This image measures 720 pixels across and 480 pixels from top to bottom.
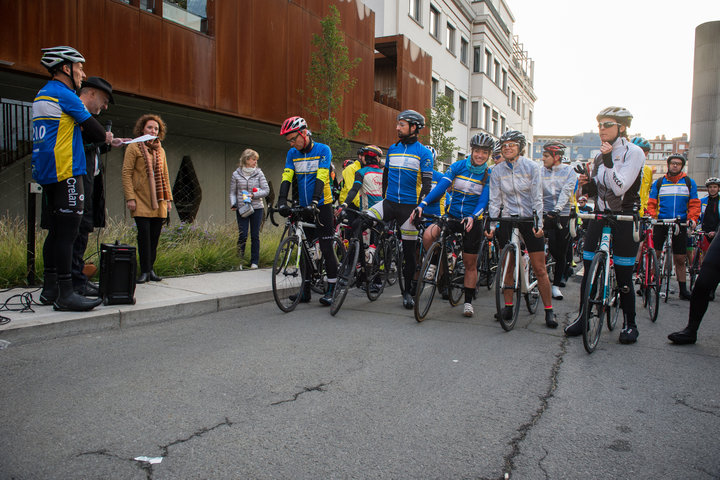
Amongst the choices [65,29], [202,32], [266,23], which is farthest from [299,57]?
[65,29]

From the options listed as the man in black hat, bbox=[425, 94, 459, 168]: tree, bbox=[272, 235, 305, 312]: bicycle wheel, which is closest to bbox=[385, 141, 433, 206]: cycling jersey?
bbox=[272, 235, 305, 312]: bicycle wheel

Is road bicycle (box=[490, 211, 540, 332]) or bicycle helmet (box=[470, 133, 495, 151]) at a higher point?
bicycle helmet (box=[470, 133, 495, 151])

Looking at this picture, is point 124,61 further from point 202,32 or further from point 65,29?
point 202,32

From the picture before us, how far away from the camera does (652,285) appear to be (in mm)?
6547

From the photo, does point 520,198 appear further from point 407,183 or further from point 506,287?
point 407,183

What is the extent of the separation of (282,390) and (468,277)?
3.28 meters

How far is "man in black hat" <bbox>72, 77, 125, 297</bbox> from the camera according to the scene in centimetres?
548

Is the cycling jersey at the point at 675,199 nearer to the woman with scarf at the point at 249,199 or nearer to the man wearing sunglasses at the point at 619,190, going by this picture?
the man wearing sunglasses at the point at 619,190

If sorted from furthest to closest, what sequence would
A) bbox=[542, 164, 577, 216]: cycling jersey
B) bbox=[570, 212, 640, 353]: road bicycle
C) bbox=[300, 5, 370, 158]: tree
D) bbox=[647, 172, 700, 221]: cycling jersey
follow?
bbox=[300, 5, 370, 158]: tree, bbox=[647, 172, 700, 221]: cycling jersey, bbox=[542, 164, 577, 216]: cycling jersey, bbox=[570, 212, 640, 353]: road bicycle

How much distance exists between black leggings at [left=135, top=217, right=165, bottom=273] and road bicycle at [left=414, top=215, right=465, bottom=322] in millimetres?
3515

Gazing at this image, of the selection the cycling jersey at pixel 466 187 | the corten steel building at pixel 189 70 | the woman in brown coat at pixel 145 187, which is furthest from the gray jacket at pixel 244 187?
the cycling jersey at pixel 466 187

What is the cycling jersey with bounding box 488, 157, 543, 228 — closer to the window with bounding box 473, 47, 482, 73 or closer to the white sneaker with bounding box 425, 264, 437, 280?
the white sneaker with bounding box 425, 264, 437, 280

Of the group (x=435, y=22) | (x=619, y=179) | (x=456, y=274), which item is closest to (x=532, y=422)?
(x=619, y=179)

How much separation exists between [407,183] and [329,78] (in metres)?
7.72
